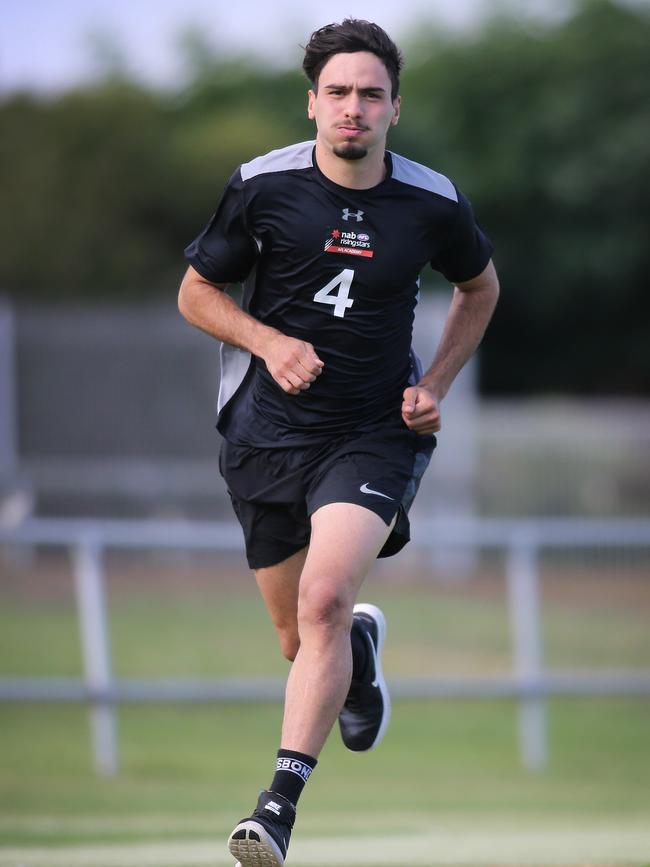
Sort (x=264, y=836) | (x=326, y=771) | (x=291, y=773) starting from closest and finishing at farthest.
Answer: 1. (x=264, y=836)
2. (x=291, y=773)
3. (x=326, y=771)

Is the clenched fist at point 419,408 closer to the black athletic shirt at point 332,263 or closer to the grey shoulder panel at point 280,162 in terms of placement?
the black athletic shirt at point 332,263

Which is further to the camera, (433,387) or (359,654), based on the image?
(359,654)

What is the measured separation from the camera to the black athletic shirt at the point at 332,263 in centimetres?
577

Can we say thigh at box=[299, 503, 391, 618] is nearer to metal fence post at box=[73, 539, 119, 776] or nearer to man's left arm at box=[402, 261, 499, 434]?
man's left arm at box=[402, 261, 499, 434]

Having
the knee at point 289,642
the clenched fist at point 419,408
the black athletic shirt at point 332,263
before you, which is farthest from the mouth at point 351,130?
the knee at point 289,642

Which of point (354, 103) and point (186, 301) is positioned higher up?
point (354, 103)

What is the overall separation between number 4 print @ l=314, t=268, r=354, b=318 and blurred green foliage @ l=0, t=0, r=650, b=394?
82.8 ft

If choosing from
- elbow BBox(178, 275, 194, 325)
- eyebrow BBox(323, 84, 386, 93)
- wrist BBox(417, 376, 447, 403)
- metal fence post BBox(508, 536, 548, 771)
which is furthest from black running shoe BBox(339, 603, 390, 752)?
metal fence post BBox(508, 536, 548, 771)

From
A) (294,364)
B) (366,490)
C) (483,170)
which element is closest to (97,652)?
(366,490)

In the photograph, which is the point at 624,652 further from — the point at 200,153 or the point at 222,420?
the point at 200,153

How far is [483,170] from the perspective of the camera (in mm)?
40062

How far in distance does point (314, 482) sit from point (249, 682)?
5896 mm

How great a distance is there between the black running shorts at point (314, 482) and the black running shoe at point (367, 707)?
0.71 m

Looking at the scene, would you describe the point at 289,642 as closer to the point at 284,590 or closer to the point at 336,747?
the point at 284,590
